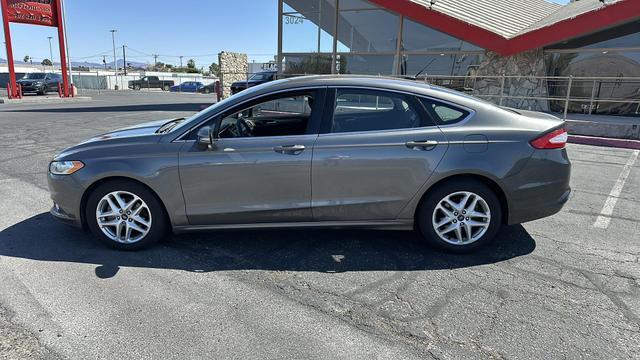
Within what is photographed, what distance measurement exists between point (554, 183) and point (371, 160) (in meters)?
1.67

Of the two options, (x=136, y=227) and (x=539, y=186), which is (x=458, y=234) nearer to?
(x=539, y=186)

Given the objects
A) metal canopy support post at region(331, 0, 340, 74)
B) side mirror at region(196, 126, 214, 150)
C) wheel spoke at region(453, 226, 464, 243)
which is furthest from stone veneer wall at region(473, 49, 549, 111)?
side mirror at region(196, 126, 214, 150)

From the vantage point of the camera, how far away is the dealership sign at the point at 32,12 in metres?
21.9

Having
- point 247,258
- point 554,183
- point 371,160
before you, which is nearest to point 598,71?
A: point 554,183

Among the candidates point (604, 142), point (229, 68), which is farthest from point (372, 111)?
point (229, 68)

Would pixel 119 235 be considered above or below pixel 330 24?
below

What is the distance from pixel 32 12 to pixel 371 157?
26.3 meters

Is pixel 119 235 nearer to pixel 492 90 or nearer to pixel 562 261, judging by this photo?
pixel 562 261

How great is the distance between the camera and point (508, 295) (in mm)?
3191

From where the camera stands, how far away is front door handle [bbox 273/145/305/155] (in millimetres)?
3670

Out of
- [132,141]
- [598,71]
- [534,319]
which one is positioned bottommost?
[534,319]

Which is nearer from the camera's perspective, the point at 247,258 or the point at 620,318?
the point at 620,318

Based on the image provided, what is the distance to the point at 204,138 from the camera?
3654 mm

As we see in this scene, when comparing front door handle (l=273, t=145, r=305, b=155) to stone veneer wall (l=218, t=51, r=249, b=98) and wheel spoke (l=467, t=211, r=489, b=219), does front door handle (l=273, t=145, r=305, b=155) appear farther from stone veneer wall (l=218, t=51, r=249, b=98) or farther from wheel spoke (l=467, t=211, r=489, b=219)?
stone veneer wall (l=218, t=51, r=249, b=98)
